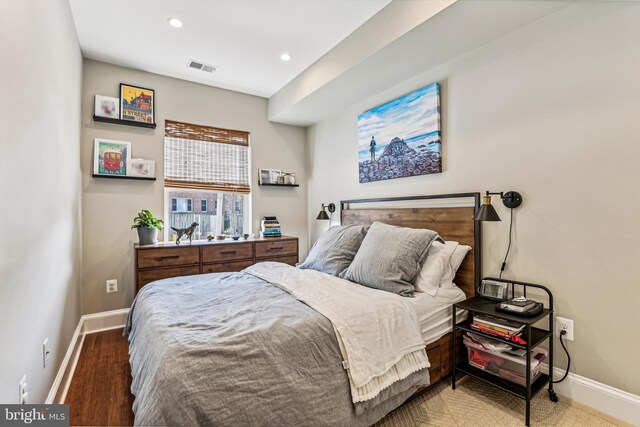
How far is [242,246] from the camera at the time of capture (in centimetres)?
338

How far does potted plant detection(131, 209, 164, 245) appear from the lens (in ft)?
9.91

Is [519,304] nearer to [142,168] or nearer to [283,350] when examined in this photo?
[283,350]

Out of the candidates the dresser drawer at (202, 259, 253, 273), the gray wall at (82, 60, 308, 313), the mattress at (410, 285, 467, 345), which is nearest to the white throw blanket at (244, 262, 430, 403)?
the mattress at (410, 285, 467, 345)

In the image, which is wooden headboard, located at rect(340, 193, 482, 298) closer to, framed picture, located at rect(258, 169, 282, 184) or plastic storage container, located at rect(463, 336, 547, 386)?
plastic storage container, located at rect(463, 336, 547, 386)

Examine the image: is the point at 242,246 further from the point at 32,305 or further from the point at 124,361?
the point at 32,305

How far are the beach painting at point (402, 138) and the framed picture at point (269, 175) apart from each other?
1.29 m

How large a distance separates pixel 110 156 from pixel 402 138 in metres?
2.99

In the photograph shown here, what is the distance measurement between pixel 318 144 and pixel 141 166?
7.15 feet

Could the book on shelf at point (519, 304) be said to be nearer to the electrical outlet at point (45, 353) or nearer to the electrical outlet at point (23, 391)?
the electrical outlet at point (23, 391)

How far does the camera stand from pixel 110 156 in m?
3.10

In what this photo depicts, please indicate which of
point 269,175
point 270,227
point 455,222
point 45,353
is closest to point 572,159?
point 455,222

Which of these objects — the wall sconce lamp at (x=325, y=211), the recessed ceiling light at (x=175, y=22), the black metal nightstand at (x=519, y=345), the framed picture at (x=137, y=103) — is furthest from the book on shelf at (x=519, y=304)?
the framed picture at (x=137, y=103)

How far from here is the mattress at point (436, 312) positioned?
1902mm

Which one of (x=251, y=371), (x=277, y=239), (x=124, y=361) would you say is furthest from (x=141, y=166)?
(x=251, y=371)
